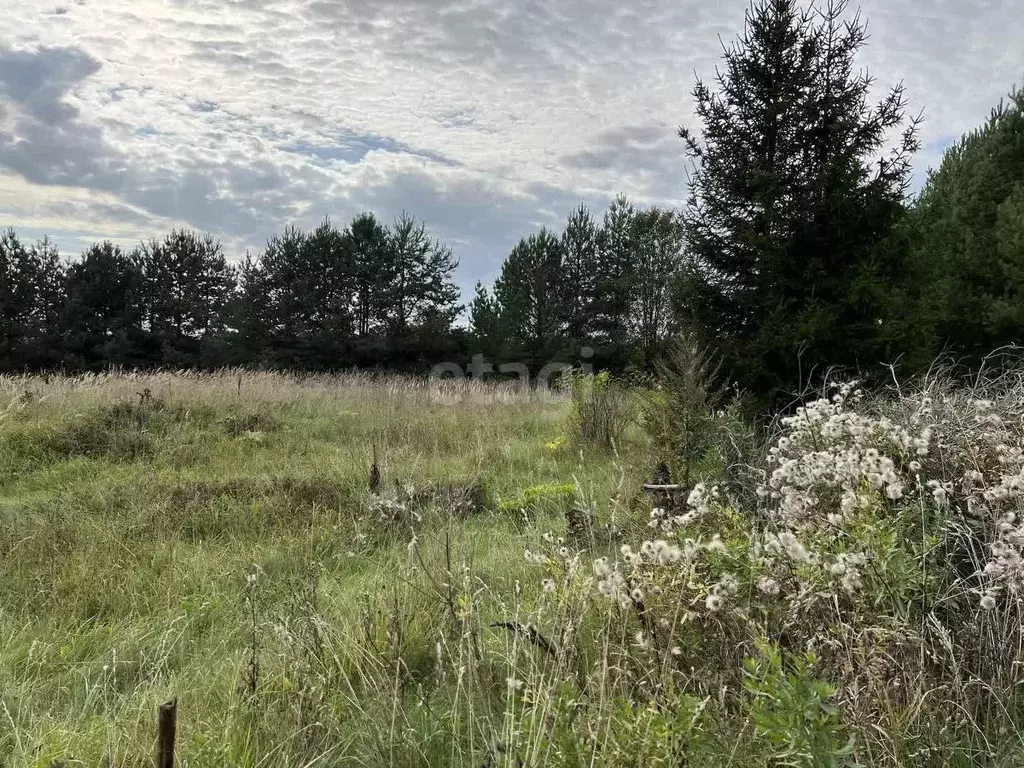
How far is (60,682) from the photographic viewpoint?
2512 mm

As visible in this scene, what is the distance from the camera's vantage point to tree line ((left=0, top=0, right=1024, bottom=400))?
661 centimetres

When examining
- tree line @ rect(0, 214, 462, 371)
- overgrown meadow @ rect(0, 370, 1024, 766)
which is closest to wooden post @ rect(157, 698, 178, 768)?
overgrown meadow @ rect(0, 370, 1024, 766)

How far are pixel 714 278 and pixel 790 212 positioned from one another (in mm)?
1172

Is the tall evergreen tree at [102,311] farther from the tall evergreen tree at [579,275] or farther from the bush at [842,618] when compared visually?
the bush at [842,618]

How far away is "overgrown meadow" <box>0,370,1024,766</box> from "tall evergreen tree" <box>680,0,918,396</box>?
7.62ft

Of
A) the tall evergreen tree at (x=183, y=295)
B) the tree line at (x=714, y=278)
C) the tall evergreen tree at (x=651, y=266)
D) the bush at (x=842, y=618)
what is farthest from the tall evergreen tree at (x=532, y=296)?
the bush at (x=842, y=618)

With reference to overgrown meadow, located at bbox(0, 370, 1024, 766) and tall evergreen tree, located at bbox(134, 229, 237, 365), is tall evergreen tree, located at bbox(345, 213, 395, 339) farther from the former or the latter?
overgrown meadow, located at bbox(0, 370, 1024, 766)

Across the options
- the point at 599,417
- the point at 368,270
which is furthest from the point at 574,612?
the point at 368,270

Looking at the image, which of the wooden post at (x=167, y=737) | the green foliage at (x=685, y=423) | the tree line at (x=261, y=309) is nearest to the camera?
the wooden post at (x=167, y=737)

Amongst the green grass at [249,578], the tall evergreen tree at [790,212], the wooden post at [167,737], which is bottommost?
the green grass at [249,578]

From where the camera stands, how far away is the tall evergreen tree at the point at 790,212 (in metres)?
6.48

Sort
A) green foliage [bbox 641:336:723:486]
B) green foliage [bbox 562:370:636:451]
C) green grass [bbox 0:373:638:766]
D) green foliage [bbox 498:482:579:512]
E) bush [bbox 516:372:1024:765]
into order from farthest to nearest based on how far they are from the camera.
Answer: green foliage [bbox 562:370:636:451]
green foliage [bbox 498:482:579:512]
green foliage [bbox 641:336:723:486]
green grass [bbox 0:373:638:766]
bush [bbox 516:372:1024:765]

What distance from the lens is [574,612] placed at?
188 cm

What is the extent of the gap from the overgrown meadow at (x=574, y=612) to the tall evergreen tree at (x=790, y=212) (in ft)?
7.62
